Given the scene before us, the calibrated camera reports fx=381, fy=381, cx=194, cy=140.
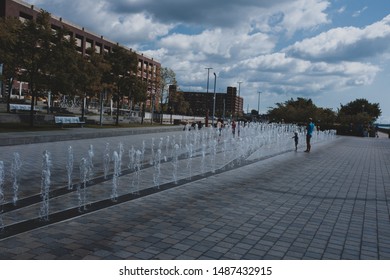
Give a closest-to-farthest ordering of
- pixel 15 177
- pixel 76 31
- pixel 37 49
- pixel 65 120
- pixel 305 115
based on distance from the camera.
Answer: pixel 15 177 → pixel 37 49 → pixel 65 120 → pixel 76 31 → pixel 305 115

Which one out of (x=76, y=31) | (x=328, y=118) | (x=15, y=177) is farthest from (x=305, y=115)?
(x=15, y=177)

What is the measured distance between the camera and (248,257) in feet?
15.6

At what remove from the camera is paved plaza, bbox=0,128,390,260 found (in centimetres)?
486

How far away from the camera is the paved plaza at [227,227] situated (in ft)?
16.0

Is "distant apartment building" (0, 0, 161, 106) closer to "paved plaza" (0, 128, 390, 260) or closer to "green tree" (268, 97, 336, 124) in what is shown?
"green tree" (268, 97, 336, 124)

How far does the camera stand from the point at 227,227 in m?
6.05

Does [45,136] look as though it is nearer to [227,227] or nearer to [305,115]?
[227,227]

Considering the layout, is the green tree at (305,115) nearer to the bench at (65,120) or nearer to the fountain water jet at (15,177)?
the bench at (65,120)

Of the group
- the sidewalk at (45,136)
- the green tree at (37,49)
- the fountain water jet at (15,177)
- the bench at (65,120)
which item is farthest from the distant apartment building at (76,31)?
the fountain water jet at (15,177)

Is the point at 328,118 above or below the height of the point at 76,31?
below

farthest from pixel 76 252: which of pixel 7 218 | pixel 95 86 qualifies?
pixel 95 86

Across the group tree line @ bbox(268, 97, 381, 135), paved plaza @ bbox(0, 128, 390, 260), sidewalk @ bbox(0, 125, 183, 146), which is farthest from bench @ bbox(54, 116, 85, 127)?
tree line @ bbox(268, 97, 381, 135)

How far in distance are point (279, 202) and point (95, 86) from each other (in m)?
27.0

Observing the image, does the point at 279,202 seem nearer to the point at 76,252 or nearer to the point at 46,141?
the point at 76,252
